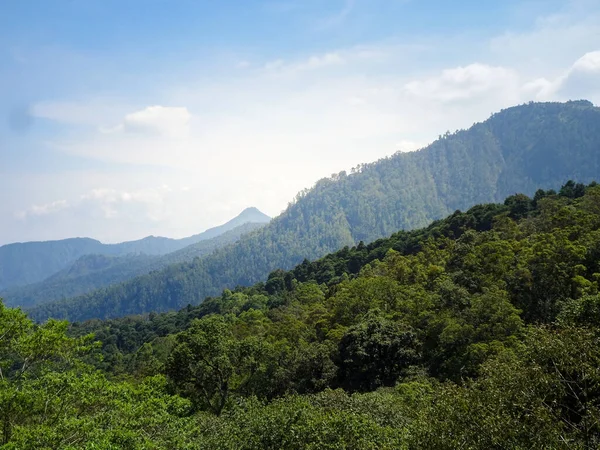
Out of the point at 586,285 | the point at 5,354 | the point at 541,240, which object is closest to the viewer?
the point at 5,354

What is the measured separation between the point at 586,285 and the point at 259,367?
22.4m

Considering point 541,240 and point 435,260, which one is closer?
point 541,240

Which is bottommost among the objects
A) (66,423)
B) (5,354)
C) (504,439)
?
(504,439)

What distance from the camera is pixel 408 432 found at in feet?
40.3

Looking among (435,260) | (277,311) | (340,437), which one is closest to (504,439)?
(340,437)

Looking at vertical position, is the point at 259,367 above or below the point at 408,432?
below

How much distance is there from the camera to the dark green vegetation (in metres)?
11.0

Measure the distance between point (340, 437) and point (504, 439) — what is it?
4.84 meters

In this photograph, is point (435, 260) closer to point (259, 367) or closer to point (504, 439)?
point (259, 367)

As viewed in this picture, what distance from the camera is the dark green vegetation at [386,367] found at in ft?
35.9

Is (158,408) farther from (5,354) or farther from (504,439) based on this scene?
(504,439)

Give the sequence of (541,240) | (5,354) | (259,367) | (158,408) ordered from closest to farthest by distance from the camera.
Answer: (5,354) < (158,408) < (259,367) < (541,240)

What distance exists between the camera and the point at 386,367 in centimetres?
2853

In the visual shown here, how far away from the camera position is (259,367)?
28.8m
